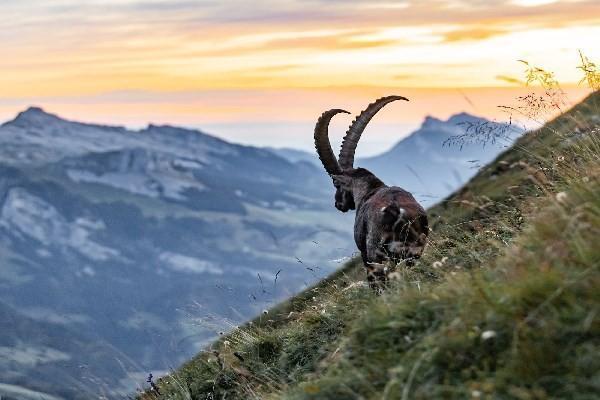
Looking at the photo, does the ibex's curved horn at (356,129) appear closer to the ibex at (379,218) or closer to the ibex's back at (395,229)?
the ibex at (379,218)

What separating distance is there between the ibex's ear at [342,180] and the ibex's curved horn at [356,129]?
0.97ft

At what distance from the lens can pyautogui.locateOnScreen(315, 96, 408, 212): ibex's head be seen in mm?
16625

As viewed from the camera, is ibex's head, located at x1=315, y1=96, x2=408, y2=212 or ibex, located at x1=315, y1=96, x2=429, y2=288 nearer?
ibex, located at x1=315, y1=96, x2=429, y2=288

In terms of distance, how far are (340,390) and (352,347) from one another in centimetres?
70

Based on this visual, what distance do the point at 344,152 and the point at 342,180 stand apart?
59 cm

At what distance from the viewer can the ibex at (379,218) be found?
1364 cm

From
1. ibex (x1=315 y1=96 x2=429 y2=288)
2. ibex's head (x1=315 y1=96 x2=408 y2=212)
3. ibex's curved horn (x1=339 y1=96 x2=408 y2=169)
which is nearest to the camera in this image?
ibex (x1=315 y1=96 x2=429 y2=288)

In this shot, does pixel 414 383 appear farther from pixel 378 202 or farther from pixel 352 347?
pixel 378 202

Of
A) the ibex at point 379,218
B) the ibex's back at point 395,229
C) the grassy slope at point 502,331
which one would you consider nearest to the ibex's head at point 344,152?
the ibex at point 379,218

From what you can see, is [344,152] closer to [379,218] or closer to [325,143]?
[325,143]

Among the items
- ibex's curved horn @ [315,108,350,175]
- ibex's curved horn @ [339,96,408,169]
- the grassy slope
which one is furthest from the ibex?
the grassy slope

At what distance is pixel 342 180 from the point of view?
56.5 ft

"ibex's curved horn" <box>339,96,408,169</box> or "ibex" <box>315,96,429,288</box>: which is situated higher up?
"ibex's curved horn" <box>339,96,408,169</box>

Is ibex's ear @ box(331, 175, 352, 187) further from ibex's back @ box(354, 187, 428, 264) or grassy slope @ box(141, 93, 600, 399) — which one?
grassy slope @ box(141, 93, 600, 399)
